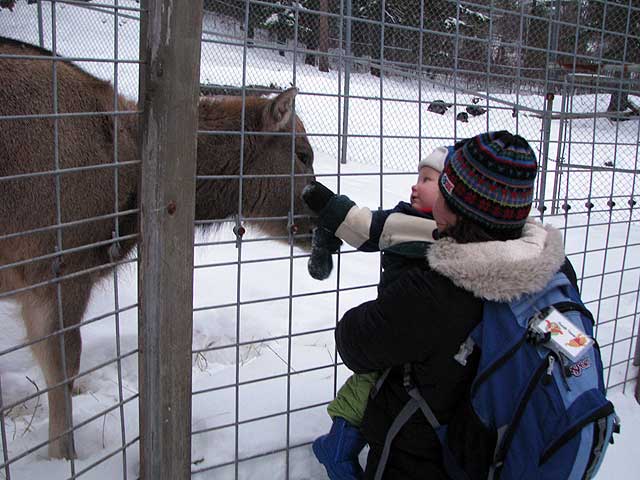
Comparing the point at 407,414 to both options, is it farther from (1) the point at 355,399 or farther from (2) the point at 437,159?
(2) the point at 437,159

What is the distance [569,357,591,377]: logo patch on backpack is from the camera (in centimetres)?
187

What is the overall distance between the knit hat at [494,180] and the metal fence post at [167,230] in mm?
1020

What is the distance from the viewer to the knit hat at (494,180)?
1.90 meters

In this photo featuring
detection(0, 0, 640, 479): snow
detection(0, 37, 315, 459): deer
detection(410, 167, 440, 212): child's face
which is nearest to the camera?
detection(410, 167, 440, 212): child's face

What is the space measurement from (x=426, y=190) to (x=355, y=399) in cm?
97

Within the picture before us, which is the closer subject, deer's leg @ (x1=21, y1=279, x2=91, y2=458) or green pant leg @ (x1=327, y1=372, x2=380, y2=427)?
green pant leg @ (x1=327, y1=372, x2=380, y2=427)

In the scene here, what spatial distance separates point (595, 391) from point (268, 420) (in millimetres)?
2070

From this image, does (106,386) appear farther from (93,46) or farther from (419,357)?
(93,46)

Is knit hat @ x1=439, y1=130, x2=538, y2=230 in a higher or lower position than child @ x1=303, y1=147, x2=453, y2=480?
higher

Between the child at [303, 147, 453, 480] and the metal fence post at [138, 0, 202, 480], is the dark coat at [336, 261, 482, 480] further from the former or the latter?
the metal fence post at [138, 0, 202, 480]

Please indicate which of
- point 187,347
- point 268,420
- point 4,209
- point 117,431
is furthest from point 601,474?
point 4,209

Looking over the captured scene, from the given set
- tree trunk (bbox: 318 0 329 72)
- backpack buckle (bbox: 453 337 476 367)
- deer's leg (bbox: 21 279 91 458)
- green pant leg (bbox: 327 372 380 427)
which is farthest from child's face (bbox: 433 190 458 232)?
deer's leg (bbox: 21 279 91 458)

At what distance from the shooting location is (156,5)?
6.91 ft

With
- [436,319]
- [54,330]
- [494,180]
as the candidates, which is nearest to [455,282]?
[436,319]
